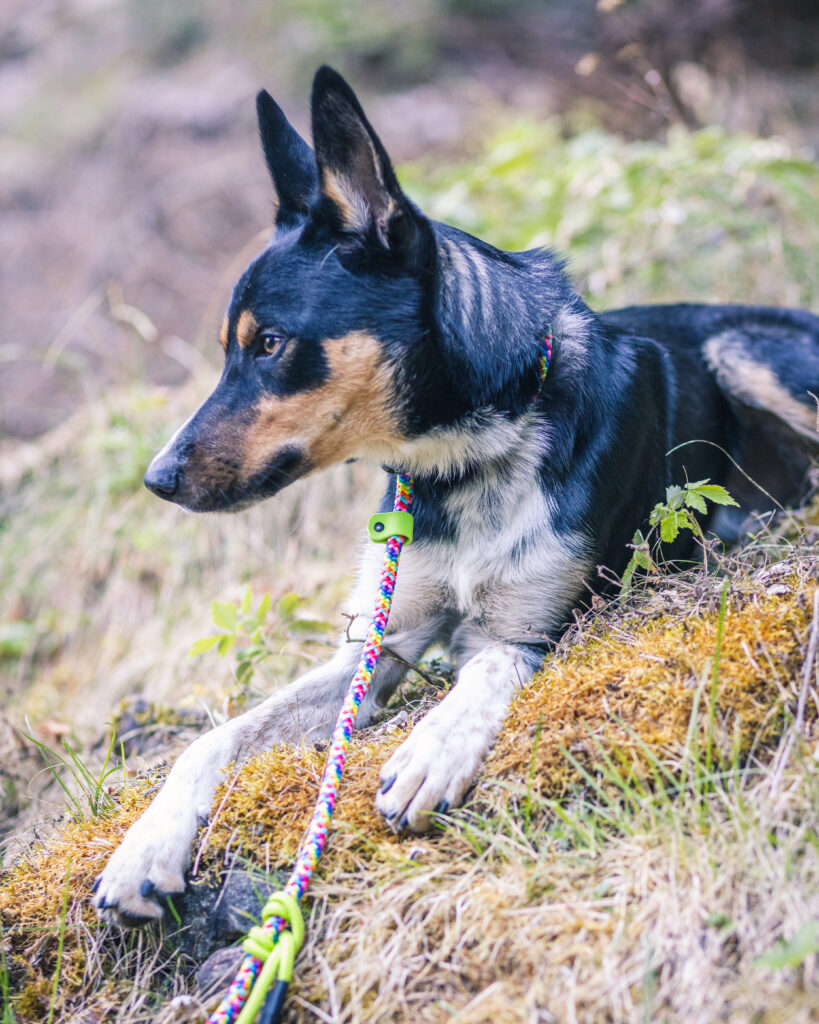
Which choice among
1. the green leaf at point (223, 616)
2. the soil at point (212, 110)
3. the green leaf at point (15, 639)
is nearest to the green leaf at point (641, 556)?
the green leaf at point (223, 616)

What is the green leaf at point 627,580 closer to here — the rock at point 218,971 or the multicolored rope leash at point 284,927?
the multicolored rope leash at point 284,927

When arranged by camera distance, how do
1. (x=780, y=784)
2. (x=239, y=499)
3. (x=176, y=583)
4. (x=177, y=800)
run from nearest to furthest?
(x=780, y=784) < (x=177, y=800) < (x=239, y=499) < (x=176, y=583)

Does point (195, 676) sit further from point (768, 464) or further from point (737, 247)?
point (737, 247)

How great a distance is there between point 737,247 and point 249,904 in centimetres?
459

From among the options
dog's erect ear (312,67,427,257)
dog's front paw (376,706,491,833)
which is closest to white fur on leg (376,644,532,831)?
dog's front paw (376,706,491,833)

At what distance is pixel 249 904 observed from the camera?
1812mm

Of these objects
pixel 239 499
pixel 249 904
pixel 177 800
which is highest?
pixel 239 499

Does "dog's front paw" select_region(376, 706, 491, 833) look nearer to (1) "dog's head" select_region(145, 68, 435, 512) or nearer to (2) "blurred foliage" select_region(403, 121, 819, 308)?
(1) "dog's head" select_region(145, 68, 435, 512)

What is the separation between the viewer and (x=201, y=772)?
2.03m

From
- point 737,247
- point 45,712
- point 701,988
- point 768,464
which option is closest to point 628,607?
point 701,988

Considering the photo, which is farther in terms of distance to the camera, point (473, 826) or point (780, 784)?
point (473, 826)

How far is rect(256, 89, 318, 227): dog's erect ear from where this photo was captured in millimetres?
2514

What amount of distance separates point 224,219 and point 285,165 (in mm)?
6146

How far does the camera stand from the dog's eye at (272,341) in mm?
2220
